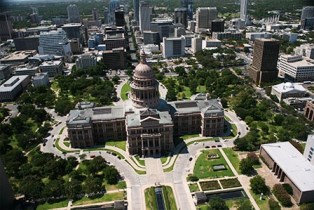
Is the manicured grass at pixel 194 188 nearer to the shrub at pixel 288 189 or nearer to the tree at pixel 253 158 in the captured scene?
the tree at pixel 253 158

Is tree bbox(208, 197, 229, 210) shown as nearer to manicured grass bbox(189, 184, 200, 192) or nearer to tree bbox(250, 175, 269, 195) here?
manicured grass bbox(189, 184, 200, 192)

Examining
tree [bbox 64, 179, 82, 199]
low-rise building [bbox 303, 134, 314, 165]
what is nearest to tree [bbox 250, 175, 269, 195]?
low-rise building [bbox 303, 134, 314, 165]

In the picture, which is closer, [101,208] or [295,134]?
[101,208]

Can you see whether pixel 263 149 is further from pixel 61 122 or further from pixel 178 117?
pixel 61 122

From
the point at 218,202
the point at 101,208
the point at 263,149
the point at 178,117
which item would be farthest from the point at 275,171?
the point at 101,208

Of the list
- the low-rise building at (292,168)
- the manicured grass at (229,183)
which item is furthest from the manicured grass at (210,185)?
the low-rise building at (292,168)

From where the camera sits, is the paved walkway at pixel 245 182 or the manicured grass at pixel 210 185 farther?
the manicured grass at pixel 210 185
